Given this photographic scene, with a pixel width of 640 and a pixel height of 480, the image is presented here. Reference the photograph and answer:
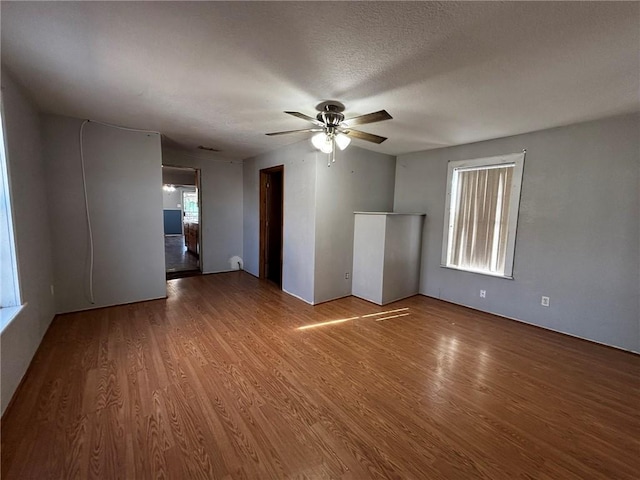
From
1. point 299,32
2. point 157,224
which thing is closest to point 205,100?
Answer: point 299,32

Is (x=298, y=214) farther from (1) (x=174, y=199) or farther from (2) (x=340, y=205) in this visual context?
(1) (x=174, y=199)

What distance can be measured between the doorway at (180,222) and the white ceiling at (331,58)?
3.07 m

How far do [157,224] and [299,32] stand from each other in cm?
334

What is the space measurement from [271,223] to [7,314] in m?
3.67

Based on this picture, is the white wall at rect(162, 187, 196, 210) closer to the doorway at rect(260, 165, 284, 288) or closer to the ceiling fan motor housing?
the doorway at rect(260, 165, 284, 288)

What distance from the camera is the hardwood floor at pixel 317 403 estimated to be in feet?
4.95

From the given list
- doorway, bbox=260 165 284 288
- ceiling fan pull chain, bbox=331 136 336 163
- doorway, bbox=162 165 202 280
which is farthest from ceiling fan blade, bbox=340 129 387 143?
doorway, bbox=162 165 202 280

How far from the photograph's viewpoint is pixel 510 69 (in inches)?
74.3

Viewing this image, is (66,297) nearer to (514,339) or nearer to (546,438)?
(546,438)

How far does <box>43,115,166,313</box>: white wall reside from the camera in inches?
127

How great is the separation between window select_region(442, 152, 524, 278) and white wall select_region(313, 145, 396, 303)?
3.87 feet

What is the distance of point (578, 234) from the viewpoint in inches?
120

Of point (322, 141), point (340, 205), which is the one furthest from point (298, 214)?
point (322, 141)

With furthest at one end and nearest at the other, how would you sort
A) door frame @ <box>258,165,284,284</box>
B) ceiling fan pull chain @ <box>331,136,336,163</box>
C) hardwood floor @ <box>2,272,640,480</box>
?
door frame @ <box>258,165,284,284</box> < ceiling fan pull chain @ <box>331,136,336,163</box> < hardwood floor @ <box>2,272,640,480</box>
